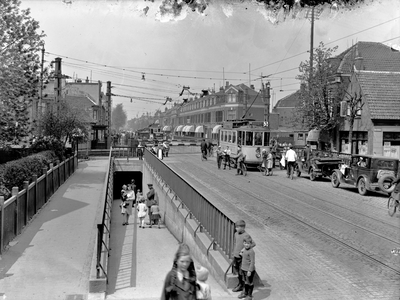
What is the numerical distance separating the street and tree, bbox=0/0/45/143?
8.52 m

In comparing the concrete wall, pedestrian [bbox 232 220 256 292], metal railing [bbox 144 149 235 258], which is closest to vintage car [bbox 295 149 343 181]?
the concrete wall

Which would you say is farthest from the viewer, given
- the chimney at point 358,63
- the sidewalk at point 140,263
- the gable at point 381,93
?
the chimney at point 358,63

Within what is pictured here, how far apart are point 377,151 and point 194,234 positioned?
58.5 ft

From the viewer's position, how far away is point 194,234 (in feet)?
33.2

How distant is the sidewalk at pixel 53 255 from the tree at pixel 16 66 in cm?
382

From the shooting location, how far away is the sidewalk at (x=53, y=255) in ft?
26.3

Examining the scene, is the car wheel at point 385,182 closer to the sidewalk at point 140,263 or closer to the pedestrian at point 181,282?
the sidewalk at point 140,263

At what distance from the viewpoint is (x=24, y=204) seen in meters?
13.0

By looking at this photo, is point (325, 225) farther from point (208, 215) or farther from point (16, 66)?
point (16, 66)

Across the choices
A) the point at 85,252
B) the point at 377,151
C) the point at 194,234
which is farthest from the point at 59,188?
the point at 377,151

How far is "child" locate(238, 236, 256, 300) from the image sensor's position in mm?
6801

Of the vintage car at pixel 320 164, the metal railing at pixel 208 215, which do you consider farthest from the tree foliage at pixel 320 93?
the metal railing at pixel 208 215

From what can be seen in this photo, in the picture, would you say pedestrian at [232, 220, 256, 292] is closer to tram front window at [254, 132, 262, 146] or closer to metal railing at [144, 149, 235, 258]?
metal railing at [144, 149, 235, 258]

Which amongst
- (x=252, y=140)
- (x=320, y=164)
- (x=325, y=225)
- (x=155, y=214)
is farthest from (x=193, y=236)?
(x=252, y=140)
